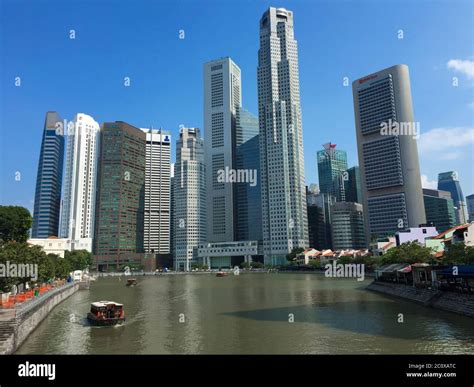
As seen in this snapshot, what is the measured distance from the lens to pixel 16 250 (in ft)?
173

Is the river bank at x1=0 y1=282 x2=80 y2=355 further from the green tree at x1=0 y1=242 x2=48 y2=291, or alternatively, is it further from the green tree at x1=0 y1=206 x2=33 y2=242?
the green tree at x1=0 y1=206 x2=33 y2=242

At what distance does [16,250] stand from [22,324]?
23.4m

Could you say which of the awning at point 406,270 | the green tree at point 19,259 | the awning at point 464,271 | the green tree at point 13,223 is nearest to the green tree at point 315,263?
the awning at point 406,270

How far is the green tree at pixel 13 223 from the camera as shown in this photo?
8425cm

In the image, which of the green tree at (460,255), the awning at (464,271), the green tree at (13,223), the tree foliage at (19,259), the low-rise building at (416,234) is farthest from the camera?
the low-rise building at (416,234)

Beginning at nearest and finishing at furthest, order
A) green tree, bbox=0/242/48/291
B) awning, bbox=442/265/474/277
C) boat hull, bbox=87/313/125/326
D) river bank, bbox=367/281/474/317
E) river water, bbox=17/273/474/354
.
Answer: river water, bbox=17/273/474/354, boat hull, bbox=87/313/125/326, green tree, bbox=0/242/48/291, river bank, bbox=367/281/474/317, awning, bbox=442/265/474/277

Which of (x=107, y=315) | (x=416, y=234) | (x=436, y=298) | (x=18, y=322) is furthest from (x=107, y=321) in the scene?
(x=416, y=234)

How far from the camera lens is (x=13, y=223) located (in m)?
84.8

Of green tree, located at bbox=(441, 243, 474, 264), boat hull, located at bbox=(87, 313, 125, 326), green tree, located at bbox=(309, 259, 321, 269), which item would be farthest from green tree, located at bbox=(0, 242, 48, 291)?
green tree, located at bbox=(309, 259, 321, 269)

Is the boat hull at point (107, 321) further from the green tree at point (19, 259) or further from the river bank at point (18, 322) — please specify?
the green tree at point (19, 259)

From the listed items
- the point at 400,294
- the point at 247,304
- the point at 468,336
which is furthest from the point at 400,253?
the point at 468,336

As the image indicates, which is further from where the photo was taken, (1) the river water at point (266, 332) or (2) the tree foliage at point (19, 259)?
(2) the tree foliage at point (19, 259)

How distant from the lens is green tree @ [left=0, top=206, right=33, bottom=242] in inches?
3317
